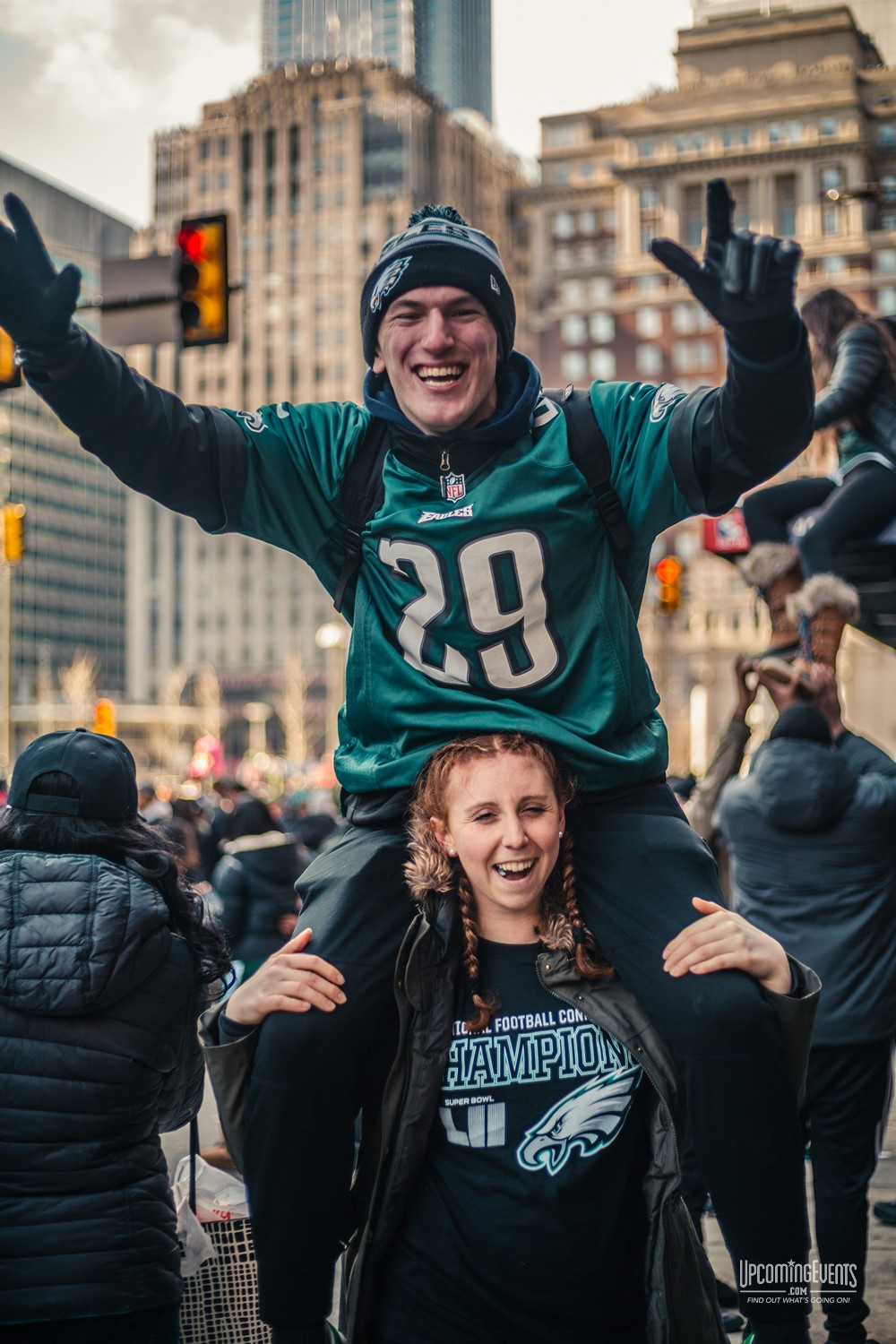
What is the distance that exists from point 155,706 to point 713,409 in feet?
355

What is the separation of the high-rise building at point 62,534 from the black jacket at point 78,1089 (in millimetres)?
107050

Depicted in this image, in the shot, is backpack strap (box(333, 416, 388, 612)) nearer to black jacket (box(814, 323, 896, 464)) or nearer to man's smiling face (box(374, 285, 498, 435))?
man's smiling face (box(374, 285, 498, 435))

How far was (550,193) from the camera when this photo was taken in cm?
9244

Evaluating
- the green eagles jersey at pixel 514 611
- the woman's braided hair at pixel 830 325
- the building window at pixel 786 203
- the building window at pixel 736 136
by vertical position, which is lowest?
the green eagles jersey at pixel 514 611

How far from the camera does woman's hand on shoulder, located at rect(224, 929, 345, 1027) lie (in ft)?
9.52

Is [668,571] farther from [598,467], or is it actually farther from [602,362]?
[602,362]

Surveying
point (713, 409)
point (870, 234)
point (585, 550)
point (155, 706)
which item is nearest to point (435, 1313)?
point (585, 550)

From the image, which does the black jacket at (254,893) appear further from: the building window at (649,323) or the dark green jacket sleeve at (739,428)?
the building window at (649,323)

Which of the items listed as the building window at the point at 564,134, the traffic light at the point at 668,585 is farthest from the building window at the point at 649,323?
the traffic light at the point at 668,585

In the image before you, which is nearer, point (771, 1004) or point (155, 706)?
point (771, 1004)

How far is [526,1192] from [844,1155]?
2.08 metres

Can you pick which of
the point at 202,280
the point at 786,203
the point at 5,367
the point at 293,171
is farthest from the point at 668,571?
the point at 293,171

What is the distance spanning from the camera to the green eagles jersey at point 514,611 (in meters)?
3.01

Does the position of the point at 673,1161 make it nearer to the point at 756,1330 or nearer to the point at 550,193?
the point at 756,1330
